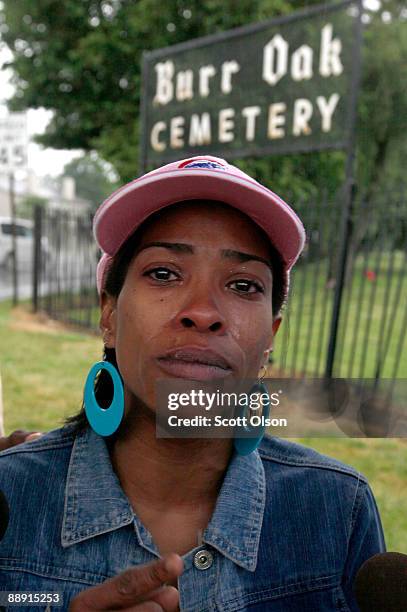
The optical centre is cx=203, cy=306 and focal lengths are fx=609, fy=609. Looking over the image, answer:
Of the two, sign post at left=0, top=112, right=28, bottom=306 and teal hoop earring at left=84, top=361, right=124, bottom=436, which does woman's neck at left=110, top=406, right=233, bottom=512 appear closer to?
teal hoop earring at left=84, top=361, right=124, bottom=436

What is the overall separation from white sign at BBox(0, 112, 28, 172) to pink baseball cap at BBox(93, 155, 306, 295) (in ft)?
16.9

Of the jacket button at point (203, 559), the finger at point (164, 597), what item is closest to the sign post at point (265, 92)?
the jacket button at point (203, 559)

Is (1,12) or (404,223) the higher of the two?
(1,12)

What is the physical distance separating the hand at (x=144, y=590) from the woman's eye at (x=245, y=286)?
348 millimetres

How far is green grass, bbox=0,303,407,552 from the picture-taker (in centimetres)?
113

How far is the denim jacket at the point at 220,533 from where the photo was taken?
0.88 meters

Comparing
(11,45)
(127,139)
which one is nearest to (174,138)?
(127,139)

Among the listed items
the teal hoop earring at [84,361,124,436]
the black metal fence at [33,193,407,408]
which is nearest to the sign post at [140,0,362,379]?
the black metal fence at [33,193,407,408]

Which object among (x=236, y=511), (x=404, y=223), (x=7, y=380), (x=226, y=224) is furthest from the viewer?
(x=404, y=223)

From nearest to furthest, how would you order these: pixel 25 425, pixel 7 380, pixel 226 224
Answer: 1. pixel 226 224
2. pixel 25 425
3. pixel 7 380

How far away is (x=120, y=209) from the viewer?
0.89 m

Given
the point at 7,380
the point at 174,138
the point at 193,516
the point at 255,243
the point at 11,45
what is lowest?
the point at 7,380

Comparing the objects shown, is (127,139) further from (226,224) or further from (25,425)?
(226,224)

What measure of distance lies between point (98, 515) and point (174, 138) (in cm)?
386
